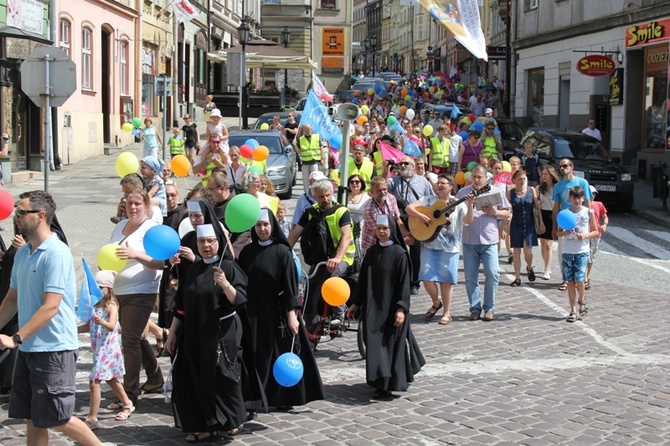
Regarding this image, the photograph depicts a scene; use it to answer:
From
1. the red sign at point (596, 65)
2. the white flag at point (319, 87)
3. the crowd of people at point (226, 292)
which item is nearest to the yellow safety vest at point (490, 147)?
the white flag at point (319, 87)

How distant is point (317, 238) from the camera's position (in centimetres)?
889

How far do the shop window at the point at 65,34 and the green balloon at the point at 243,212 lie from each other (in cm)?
2192

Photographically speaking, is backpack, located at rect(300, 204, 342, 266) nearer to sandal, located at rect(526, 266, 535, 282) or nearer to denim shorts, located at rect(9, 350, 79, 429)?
denim shorts, located at rect(9, 350, 79, 429)

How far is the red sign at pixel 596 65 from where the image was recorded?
28547 millimetres

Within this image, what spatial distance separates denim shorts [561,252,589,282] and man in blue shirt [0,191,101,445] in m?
6.76

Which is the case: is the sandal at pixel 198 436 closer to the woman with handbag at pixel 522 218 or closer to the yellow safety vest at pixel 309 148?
the woman with handbag at pixel 522 218

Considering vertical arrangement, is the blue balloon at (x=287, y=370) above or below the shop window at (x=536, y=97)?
below

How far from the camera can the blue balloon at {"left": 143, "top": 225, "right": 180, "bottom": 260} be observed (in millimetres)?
6465

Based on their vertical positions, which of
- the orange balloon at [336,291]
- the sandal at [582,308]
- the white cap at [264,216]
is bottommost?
the sandal at [582,308]

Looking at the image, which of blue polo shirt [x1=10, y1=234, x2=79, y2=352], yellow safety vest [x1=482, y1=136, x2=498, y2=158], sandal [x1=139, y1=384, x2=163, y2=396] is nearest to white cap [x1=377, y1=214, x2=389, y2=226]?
sandal [x1=139, y1=384, x2=163, y2=396]

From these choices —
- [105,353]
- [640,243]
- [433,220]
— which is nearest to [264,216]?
[105,353]

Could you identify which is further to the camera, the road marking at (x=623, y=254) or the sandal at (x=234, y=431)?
the road marking at (x=623, y=254)

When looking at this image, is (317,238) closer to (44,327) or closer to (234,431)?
(234,431)

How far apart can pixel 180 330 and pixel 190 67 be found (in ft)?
134
